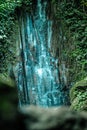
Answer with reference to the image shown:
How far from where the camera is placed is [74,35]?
13133 millimetres

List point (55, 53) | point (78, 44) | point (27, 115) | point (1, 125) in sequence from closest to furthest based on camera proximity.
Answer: point (1, 125) → point (27, 115) → point (78, 44) → point (55, 53)

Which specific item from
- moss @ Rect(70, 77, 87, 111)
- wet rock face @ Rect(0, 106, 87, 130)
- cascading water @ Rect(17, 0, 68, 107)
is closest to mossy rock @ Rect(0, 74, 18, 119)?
wet rock face @ Rect(0, 106, 87, 130)

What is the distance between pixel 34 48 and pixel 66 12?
200 centimetres

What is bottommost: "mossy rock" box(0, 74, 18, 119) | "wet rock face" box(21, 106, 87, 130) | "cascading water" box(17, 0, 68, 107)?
"cascading water" box(17, 0, 68, 107)

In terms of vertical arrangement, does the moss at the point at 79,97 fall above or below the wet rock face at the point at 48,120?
below

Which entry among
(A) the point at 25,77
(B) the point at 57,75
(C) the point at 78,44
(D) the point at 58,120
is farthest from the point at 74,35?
(D) the point at 58,120

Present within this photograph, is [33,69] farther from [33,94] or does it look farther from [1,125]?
[1,125]

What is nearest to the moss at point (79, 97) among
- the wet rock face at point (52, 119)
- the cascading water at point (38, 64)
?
the cascading water at point (38, 64)

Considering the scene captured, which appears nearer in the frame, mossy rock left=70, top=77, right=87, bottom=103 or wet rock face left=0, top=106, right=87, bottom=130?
wet rock face left=0, top=106, right=87, bottom=130

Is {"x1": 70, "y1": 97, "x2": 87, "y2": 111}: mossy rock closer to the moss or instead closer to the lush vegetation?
the moss

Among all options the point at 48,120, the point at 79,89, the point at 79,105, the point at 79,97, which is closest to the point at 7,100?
the point at 48,120

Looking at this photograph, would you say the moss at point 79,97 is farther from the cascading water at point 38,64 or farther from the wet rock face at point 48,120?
the wet rock face at point 48,120

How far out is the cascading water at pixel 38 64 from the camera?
45.1ft

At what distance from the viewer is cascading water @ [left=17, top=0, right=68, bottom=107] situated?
542 inches
